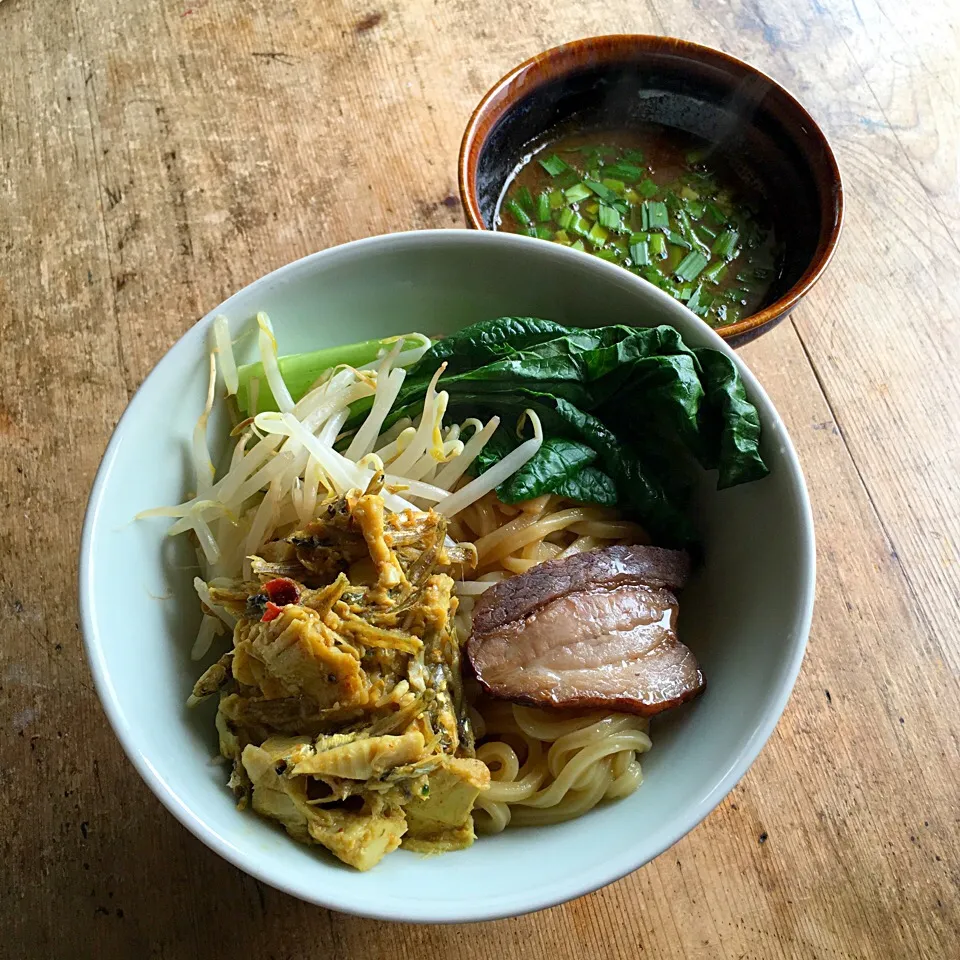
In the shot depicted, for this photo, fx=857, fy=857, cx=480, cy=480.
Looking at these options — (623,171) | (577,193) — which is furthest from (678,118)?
(577,193)

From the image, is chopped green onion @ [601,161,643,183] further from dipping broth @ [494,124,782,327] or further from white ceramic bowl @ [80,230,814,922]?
white ceramic bowl @ [80,230,814,922]

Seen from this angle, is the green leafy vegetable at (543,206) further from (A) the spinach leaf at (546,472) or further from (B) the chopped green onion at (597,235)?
(A) the spinach leaf at (546,472)

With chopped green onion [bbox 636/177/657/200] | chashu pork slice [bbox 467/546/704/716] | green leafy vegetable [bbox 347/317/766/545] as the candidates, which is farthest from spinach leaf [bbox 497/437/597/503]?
chopped green onion [bbox 636/177/657/200]

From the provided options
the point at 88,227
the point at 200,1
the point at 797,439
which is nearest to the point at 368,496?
the point at 797,439

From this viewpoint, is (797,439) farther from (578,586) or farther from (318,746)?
(318,746)

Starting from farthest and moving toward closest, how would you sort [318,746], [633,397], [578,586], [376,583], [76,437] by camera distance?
[76,437] < [633,397] < [578,586] < [376,583] < [318,746]

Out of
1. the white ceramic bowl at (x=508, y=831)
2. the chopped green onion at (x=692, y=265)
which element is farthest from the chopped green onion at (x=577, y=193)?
the white ceramic bowl at (x=508, y=831)
